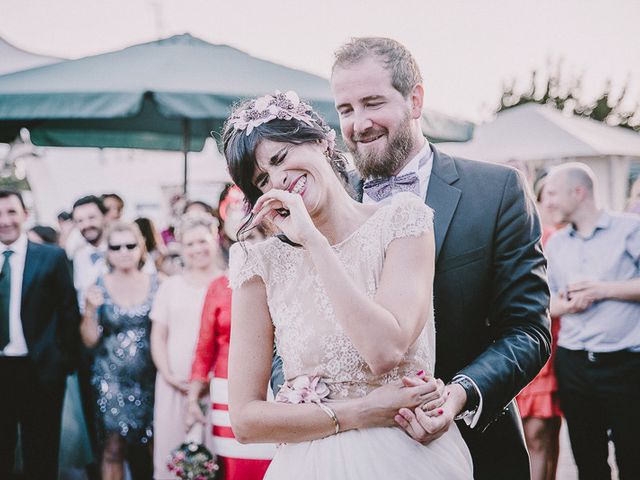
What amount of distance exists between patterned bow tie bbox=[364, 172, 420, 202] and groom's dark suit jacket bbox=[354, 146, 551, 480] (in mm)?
104

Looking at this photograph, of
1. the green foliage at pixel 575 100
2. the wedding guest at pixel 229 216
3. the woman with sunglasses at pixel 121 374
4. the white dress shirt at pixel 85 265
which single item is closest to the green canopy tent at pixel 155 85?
the wedding guest at pixel 229 216

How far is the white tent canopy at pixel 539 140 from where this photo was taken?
1572 cm

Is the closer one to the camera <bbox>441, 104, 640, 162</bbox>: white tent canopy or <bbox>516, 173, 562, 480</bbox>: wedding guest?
<bbox>516, 173, 562, 480</bbox>: wedding guest

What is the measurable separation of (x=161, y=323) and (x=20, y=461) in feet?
6.47

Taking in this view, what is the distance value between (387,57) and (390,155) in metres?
0.32

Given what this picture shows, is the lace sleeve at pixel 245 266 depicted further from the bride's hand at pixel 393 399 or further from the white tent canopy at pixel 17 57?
the white tent canopy at pixel 17 57

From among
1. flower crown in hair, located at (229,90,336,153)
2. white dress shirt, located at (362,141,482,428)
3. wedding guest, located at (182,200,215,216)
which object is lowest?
wedding guest, located at (182,200,215,216)

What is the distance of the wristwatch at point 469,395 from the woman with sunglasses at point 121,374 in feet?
12.1

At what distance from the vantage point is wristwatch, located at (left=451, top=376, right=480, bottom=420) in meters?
1.97

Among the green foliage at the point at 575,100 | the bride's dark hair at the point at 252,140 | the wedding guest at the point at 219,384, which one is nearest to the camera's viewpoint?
the bride's dark hair at the point at 252,140

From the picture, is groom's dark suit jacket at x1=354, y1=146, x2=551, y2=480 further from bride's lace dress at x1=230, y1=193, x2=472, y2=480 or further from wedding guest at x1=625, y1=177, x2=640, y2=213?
wedding guest at x1=625, y1=177, x2=640, y2=213

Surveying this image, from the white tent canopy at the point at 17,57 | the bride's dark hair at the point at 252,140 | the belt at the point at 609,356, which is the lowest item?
the belt at the point at 609,356

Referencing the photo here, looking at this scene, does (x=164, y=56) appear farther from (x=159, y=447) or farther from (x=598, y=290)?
(x=598, y=290)

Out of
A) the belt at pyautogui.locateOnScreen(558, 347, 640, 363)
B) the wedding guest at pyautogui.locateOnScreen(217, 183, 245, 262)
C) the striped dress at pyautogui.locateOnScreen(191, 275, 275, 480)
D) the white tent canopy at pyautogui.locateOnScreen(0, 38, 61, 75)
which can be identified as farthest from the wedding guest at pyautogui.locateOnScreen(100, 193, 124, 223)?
the belt at pyautogui.locateOnScreen(558, 347, 640, 363)
